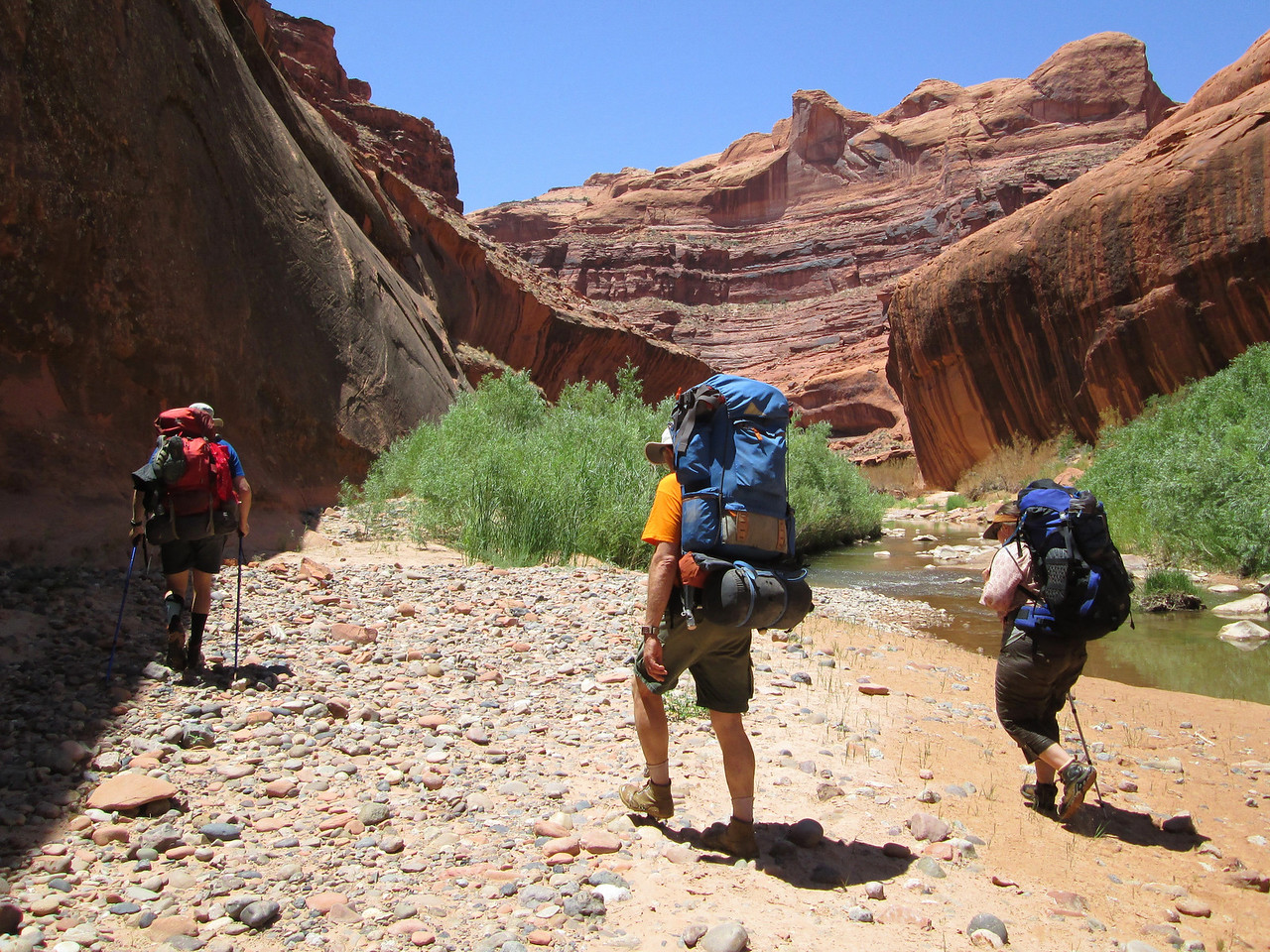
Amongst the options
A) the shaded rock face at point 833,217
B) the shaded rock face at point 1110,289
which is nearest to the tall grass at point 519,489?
the shaded rock face at point 1110,289

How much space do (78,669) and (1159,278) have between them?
24.9 m

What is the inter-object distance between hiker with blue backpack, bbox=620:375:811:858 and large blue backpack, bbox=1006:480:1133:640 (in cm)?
142

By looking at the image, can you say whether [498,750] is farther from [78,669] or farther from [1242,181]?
[1242,181]

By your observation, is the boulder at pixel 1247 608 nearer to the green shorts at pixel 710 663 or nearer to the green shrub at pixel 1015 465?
the green shorts at pixel 710 663

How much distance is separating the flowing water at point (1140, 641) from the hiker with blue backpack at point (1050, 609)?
4.13 m

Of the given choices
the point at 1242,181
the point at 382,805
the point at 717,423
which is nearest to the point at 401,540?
the point at 382,805

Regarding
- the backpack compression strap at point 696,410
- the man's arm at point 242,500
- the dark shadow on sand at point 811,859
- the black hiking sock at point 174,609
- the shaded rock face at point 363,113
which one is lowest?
the dark shadow on sand at point 811,859

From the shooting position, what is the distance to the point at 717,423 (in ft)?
10.2

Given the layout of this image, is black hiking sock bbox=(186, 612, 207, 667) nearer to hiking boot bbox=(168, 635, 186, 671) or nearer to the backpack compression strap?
hiking boot bbox=(168, 635, 186, 671)

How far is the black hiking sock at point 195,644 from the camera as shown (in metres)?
4.70

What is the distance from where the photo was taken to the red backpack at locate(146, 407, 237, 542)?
4.65 meters

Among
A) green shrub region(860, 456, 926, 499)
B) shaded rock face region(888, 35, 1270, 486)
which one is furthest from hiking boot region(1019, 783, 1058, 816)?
green shrub region(860, 456, 926, 499)

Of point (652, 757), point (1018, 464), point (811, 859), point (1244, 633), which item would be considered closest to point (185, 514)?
point (652, 757)

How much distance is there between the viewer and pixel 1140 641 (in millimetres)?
8867
